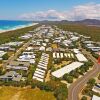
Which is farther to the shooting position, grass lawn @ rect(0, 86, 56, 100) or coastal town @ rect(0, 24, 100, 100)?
coastal town @ rect(0, 24, 100, 100)

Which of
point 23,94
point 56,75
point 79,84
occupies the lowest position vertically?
point 79,84

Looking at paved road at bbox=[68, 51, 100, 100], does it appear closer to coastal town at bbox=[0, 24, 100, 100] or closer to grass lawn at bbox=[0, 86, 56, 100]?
coastal town at bbox=[0, 24, 100, 100]

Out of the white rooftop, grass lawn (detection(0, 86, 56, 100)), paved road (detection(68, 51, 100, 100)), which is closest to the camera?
grass lawn (detection(0, 86, 56, 100))

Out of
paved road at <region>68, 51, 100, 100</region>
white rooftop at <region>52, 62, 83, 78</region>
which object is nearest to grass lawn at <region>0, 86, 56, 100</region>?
paved road at <region>68, 51, 100, 100</region>

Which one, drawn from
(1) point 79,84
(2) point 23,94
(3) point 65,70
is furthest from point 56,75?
(2) point 23,94

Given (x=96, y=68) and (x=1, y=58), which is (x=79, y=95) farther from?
(x=1, y=58)

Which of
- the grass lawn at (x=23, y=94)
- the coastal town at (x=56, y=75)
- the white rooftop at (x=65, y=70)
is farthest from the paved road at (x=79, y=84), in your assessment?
the white rooftop at (x=65, y=70)

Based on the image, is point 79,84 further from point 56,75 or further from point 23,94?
point 23,94

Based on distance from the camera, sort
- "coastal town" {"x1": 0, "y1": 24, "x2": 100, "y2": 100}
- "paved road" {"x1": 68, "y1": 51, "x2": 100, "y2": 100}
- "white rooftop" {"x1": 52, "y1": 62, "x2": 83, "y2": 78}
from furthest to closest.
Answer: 1. "white rooftop" {"x1": 52, "y1": 62, "x2": 83, "y2": 78}
2. "coastal town" {"x1": 0, "y1": 24, "x2": 100, "y2": 100}
3. "paved road" {"x1": 68, "y1": 51, "x2": 100, "y2": 100}

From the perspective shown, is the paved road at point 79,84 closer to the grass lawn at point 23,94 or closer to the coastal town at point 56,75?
the coastal town at point 56,75
